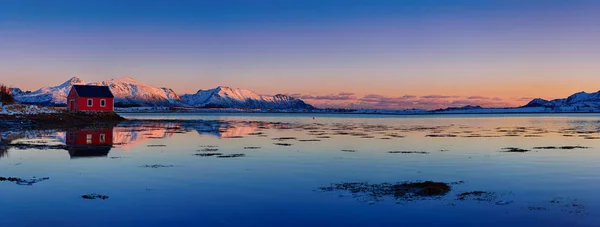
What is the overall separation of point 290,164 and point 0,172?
13.0 m

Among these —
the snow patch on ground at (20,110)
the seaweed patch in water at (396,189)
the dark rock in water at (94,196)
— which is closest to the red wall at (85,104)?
the snow patch on ground at (20,110)

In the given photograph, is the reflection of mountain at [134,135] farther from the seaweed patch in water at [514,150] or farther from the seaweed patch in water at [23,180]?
the seaweed patch in water at [514,150]

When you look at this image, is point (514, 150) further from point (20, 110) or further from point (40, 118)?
point (20, 110)

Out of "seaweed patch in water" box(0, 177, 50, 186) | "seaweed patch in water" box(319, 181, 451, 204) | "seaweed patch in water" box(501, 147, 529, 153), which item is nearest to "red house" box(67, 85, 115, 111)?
"seaweed patch in water" box(0, 177, 50, 186)

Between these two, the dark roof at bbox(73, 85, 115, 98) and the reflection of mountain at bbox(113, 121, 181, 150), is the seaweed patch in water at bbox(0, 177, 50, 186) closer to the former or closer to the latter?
the reflection of mountain at bbox(113, 121, 181, 150)

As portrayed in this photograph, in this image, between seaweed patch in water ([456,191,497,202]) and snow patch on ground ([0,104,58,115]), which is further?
snow patch on ground ([0,104,58,115])

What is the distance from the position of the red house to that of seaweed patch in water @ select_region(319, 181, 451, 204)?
81687mm

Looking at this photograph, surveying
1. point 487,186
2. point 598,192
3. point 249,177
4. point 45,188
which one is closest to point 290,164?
point 249,177

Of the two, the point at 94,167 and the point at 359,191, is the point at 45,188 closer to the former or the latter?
the point at 94,167

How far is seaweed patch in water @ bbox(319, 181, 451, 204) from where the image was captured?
1634 cm

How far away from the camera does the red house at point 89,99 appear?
89.3 metres

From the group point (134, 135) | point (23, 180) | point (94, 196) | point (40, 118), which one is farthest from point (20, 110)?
point (94, 196)

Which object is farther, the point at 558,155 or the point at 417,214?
the point at 558,155

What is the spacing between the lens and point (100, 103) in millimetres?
91688
